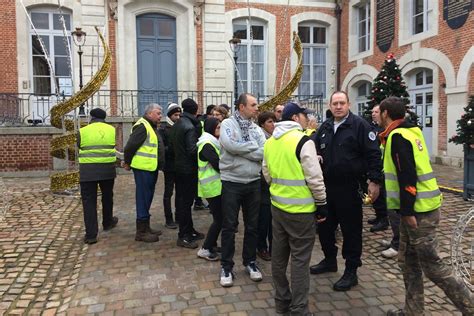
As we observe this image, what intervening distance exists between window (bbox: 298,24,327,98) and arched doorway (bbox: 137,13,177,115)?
5451 millimetres

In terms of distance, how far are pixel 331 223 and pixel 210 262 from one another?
1.42m

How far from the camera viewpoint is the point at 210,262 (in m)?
4.57

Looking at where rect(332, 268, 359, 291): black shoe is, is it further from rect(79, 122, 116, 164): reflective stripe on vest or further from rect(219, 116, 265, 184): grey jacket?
rect(79, 122, 116, 164): reflective stripe on vest

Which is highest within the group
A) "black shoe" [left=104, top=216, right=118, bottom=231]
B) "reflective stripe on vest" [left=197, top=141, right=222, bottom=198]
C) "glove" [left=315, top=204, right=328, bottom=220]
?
"reflective stripe on vest" [left=197, top=141, right=222, bottom=198]

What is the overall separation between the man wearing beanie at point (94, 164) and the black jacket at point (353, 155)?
122 inches

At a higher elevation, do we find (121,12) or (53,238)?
(121,12)

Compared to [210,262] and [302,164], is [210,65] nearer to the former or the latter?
[210,262]

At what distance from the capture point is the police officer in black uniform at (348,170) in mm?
3809

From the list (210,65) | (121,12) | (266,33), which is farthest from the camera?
(266,33)

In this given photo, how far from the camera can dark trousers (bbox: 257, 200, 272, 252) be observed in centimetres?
451

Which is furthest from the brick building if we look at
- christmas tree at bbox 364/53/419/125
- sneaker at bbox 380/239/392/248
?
sneaker at bbox 380/239/392/248

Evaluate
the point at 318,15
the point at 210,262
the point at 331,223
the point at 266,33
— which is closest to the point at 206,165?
the point at 210,262

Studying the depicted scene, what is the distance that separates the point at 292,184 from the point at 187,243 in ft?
7.48

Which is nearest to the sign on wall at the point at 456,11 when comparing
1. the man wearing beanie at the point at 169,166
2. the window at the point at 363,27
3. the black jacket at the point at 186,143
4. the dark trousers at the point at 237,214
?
the window at the point at 363,27
